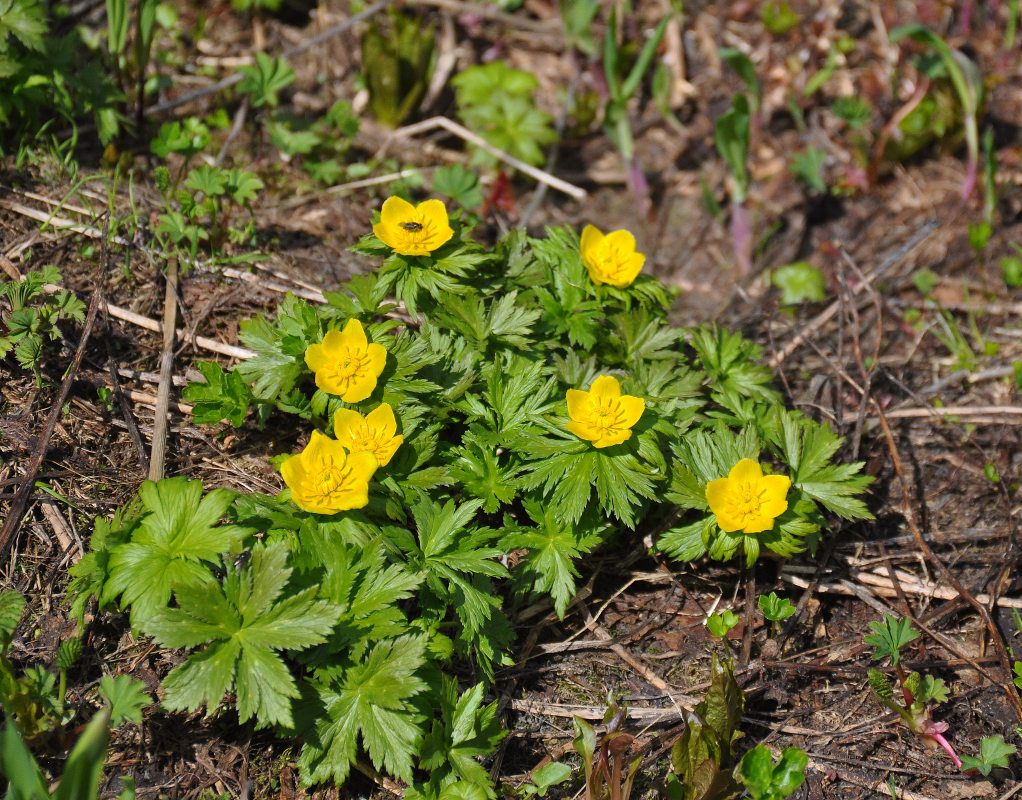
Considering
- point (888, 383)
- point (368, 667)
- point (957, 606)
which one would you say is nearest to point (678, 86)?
point (888, 383)

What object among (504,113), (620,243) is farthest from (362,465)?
(504,113)

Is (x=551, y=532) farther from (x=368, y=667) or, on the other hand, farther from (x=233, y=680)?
(x=233, y=680)

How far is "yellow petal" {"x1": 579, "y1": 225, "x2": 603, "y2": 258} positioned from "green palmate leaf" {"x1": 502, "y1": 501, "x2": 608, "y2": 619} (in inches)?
39.0

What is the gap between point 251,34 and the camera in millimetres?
4918

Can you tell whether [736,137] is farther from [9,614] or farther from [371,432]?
[9,614]

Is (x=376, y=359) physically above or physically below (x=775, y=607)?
above

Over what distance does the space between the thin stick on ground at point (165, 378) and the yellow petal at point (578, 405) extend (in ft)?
4.65

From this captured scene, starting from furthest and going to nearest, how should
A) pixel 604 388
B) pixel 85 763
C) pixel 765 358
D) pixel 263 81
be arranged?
1. pixel 263 81
2. pixel 765 358
3. pixel 604 388
4. pixel 85 763

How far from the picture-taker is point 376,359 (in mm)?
2633

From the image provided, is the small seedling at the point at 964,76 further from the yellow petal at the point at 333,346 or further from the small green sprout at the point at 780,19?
the yellow petal at the point at 333,346

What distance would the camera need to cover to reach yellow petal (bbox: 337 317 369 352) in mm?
2629

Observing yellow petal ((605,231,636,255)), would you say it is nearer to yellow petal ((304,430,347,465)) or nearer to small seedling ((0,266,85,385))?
yellow petal ((304,430,347,465))

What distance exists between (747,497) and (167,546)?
1747 millimetres

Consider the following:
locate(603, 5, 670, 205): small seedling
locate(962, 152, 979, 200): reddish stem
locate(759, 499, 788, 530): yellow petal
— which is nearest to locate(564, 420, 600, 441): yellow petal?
locate(759, 499, 788, 530): yellow petal
